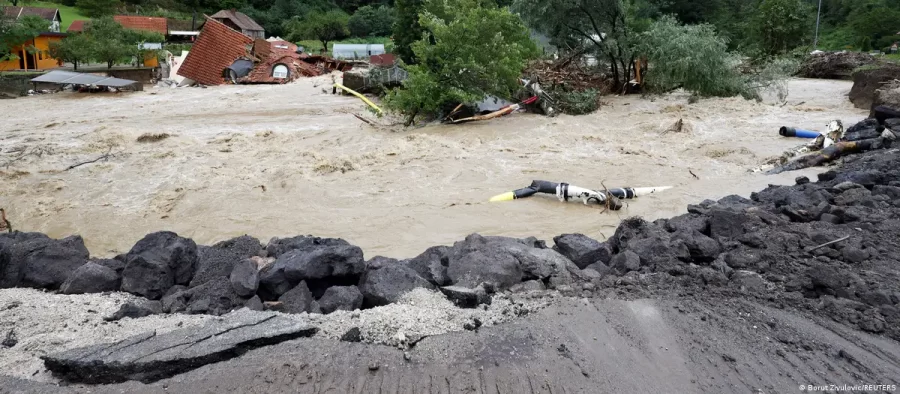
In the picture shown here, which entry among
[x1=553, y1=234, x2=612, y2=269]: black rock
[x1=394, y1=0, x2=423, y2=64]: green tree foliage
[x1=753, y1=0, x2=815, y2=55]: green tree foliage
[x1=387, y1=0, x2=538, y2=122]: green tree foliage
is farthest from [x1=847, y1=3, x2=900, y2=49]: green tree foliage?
[x1=553, y1=234, x2=612, y2=269]: black rock

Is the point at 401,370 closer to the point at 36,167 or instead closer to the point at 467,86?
the point at 36,167

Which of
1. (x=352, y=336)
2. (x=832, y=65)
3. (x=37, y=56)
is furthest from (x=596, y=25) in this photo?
(x=37, y=56)

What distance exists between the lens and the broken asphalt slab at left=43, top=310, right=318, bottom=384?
3285mm

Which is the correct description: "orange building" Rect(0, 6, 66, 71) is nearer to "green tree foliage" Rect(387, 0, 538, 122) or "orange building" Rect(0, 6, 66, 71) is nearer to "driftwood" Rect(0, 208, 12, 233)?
"green tree foliage" Rect(387, 0, 538, 122)

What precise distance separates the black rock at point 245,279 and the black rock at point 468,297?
144cm

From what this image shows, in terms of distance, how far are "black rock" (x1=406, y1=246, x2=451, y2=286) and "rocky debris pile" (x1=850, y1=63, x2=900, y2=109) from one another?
15974 mm

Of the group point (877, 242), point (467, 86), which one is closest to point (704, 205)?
point (877, 242)

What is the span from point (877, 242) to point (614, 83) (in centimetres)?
1681

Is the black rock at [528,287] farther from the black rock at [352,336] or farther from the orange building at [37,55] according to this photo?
the orange building at [37,55]

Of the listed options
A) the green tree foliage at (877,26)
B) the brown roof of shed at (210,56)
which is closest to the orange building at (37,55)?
the brown roof of shed at (210,56)

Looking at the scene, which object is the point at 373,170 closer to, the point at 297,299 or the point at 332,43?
the point at 297,299

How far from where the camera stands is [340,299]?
440 cm

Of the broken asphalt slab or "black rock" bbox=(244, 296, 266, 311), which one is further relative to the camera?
"black rock" bbox=(244, 296, 266, 311)

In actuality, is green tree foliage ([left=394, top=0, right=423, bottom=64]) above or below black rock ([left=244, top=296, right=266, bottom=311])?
above
